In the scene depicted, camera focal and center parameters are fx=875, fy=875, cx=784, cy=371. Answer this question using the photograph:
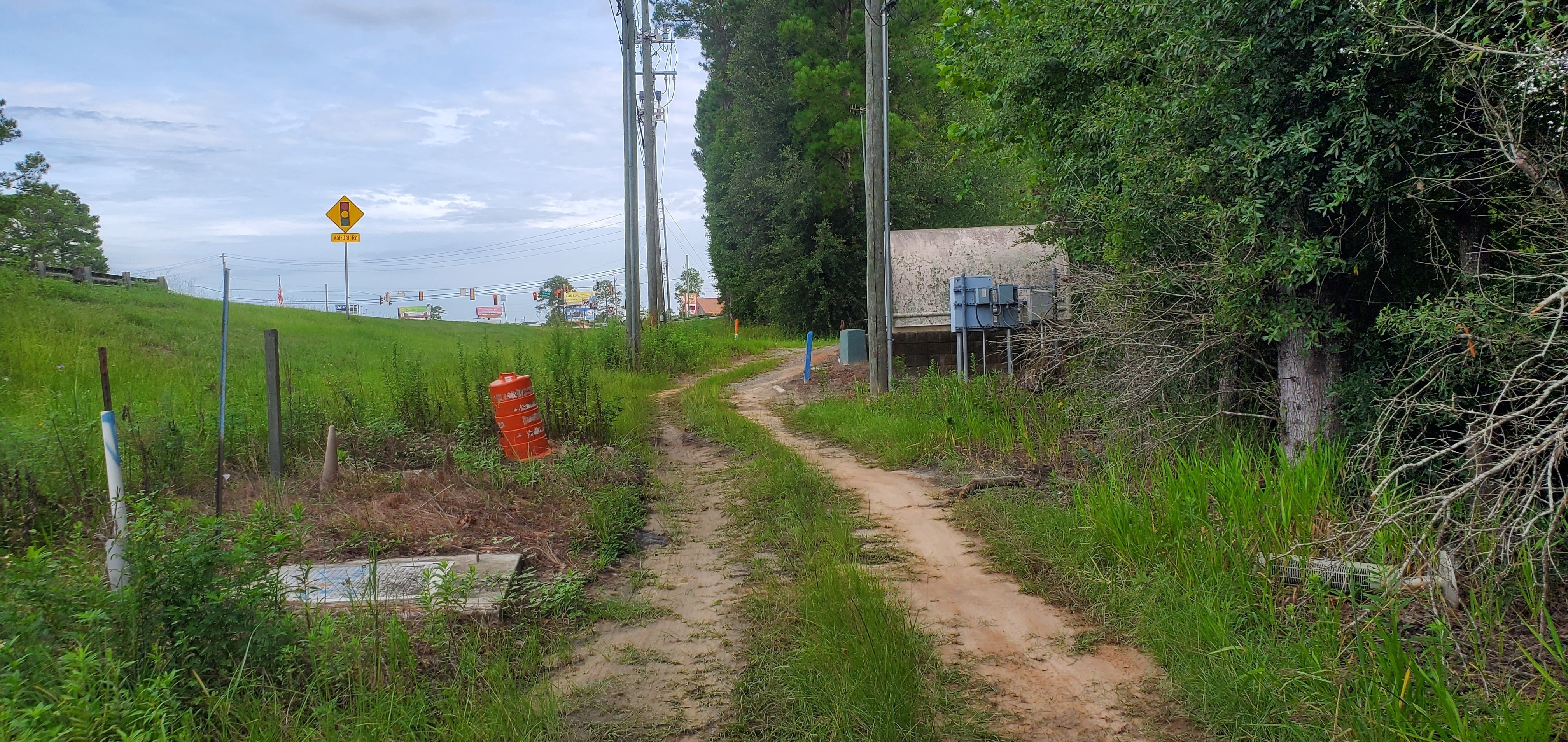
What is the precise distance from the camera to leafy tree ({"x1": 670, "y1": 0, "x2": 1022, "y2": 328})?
29.0 metres

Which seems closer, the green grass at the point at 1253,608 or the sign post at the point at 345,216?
the green grass at the point at 1253,608

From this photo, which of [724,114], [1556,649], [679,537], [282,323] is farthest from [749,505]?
[724,114]

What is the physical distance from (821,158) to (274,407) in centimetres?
2590

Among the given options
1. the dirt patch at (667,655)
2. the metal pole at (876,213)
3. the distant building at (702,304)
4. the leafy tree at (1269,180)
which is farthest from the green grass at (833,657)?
the distant building at (702,304)

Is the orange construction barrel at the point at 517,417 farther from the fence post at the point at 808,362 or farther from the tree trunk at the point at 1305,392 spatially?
the fence post at the point at 808,362

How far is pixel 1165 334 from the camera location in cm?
695

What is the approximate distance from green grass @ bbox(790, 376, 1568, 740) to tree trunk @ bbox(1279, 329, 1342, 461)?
0.26 m

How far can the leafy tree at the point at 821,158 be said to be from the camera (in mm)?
28984

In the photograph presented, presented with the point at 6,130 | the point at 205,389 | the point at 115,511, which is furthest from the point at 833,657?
the point at 6,130

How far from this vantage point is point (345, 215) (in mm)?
14172

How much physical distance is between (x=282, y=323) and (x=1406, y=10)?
26.4 m

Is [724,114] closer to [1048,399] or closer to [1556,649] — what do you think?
[1048,399]

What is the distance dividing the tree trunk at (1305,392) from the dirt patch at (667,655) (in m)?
4.03

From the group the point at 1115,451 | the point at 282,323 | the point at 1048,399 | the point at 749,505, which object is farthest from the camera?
the point at 282,323
